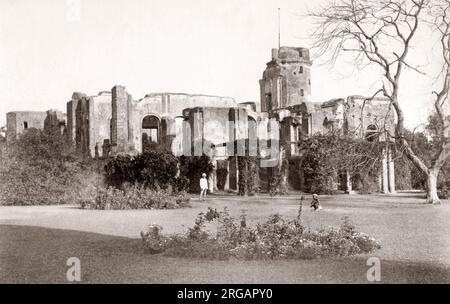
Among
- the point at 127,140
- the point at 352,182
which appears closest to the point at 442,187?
the point at 352,182

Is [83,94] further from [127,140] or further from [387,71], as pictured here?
[387,71]

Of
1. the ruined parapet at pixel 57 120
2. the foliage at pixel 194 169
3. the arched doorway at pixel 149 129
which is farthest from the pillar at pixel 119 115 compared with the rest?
the foliage at pixel 194 169

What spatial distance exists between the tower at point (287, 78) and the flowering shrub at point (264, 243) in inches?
1819

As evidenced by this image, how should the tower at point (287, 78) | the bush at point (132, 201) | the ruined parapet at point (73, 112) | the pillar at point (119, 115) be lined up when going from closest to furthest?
1. the bush at point (132, 201)
2. the pillar at point (119, 115)
3. the ruined parapet at point (73, 112)
4. the tower at point (287, 78)

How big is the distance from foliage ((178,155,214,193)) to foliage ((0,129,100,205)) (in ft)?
21.9

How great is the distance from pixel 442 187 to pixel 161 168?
15.1 metres

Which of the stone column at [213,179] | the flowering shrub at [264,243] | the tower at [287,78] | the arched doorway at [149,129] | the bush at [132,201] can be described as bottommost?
the flowering shrub at [264,243]

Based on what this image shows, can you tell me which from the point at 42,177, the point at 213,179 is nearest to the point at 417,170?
the point at 213,179

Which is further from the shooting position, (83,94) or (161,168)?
(83,94)

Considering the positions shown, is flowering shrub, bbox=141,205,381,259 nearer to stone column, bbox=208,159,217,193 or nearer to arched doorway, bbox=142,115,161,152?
stone column, bbox=208,159,217,193

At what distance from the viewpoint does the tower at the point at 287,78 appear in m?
56.1

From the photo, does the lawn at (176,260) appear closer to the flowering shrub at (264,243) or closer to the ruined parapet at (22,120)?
the flowering shrub at (264,243)

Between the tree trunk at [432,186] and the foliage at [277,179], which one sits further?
the foliage at [277,179]

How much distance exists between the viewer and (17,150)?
1041 inches
